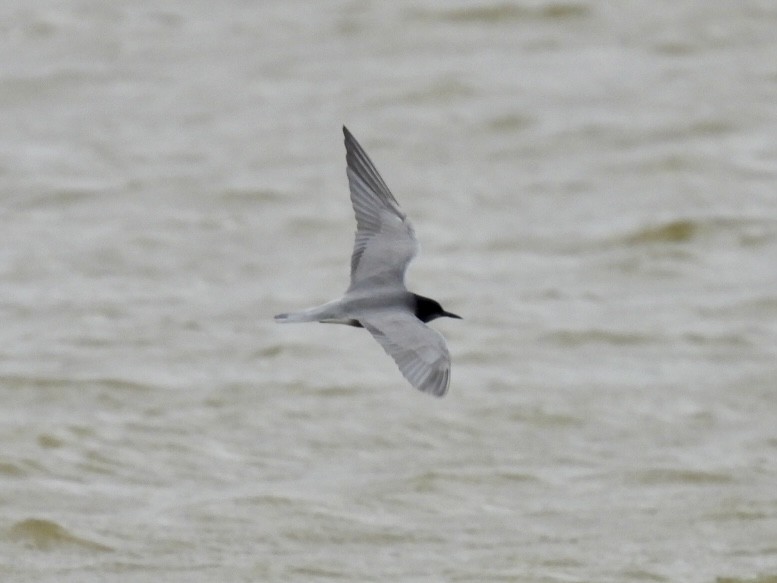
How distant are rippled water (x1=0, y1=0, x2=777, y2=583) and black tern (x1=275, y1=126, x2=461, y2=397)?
1.75 m

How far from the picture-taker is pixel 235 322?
10.8 meters

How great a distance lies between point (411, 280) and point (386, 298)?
4.81 m

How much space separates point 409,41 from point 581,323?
4.52 metres

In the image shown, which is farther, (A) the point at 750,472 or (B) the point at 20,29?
(B) the point at 20,29

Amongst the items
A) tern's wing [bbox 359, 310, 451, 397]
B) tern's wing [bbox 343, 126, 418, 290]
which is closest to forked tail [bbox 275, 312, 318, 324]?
tern's wing [bbox 359, 310, 451, 397]

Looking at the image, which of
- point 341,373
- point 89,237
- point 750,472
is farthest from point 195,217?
point 750,472

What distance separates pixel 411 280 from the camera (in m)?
11.4

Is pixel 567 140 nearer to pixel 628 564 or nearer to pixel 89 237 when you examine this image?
pixel 89 237

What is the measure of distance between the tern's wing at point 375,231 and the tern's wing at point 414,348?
0.41 m

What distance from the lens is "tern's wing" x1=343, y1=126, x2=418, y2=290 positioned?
268 inches

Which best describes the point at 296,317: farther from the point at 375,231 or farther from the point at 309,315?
the point at 375,231

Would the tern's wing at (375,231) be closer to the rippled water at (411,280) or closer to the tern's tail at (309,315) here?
the tern's tail at (309,315)

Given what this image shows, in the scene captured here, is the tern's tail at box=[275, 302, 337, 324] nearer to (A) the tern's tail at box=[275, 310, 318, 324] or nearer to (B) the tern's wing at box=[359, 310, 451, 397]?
(A) the tern's tail at box=[275, 310, 318, 324]

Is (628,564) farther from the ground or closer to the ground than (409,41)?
closer to the ground
